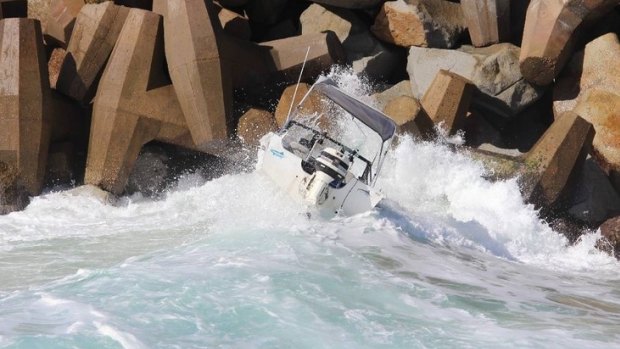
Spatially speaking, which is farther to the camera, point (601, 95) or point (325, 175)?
point (601, 95)

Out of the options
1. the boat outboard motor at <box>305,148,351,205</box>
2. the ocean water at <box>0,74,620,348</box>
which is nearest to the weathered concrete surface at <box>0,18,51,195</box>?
the ocean water at <box>0,74,620,348</box>

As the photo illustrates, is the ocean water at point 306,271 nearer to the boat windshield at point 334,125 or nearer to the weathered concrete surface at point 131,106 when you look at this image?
the boat windshield at point 334,125

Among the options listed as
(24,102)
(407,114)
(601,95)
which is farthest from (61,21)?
(601,95)

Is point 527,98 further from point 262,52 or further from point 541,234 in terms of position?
point 262,52

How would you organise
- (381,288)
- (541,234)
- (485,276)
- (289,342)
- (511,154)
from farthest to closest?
(511,154) → (541,234) → (485,276) → (381,288) → (289,342)

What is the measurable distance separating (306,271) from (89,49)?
22.4 feet

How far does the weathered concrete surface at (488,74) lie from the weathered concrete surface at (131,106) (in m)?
4.27

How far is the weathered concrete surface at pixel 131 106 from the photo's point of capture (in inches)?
523

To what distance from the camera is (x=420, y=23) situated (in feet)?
50.0

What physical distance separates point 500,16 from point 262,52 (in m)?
4.08

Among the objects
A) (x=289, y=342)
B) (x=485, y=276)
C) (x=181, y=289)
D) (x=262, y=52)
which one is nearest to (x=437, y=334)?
(x=289, y=342)

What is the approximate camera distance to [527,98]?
1509cm

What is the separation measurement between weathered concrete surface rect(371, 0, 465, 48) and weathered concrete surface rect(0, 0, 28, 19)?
234 inches

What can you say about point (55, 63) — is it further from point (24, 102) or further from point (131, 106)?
point (131, 106)
